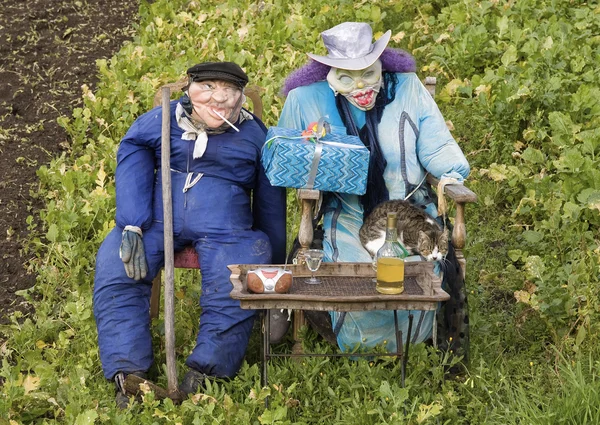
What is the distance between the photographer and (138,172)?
15.6 feet

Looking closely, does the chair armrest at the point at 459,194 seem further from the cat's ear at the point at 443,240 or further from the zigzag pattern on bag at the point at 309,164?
the zigzag pattern on bag at the point at 309,164

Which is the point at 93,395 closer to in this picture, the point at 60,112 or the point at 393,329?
the point at 393,329

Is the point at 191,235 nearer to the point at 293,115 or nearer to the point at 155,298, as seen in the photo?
the point at 155,298

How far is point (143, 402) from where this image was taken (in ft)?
13.9

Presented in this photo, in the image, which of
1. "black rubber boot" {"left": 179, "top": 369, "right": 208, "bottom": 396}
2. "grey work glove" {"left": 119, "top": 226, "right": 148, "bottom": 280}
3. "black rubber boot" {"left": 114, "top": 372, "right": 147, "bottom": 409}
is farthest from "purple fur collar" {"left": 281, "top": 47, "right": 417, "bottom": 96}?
"black rubber boot" {"left": 114, "top": 372, "right": 147, "bottom": 409}

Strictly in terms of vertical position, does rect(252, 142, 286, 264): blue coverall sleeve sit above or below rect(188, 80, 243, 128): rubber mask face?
below

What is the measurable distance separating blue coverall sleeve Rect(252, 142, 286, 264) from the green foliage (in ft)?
1.68

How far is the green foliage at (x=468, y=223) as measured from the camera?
4336mm

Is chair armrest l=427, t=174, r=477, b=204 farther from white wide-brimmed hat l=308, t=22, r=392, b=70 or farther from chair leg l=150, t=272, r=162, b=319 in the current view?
chair leg l=150, t=272, r=162, b=319

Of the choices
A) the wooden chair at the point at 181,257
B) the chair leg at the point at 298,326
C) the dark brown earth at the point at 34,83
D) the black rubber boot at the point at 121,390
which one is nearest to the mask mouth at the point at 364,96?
the wooden chair at the point at 181,257

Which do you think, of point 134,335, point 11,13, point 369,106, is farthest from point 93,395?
point 11,13

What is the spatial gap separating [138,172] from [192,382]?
1075mm

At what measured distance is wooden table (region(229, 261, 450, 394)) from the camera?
4.11 meters

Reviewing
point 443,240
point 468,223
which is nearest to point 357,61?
point 443,240
